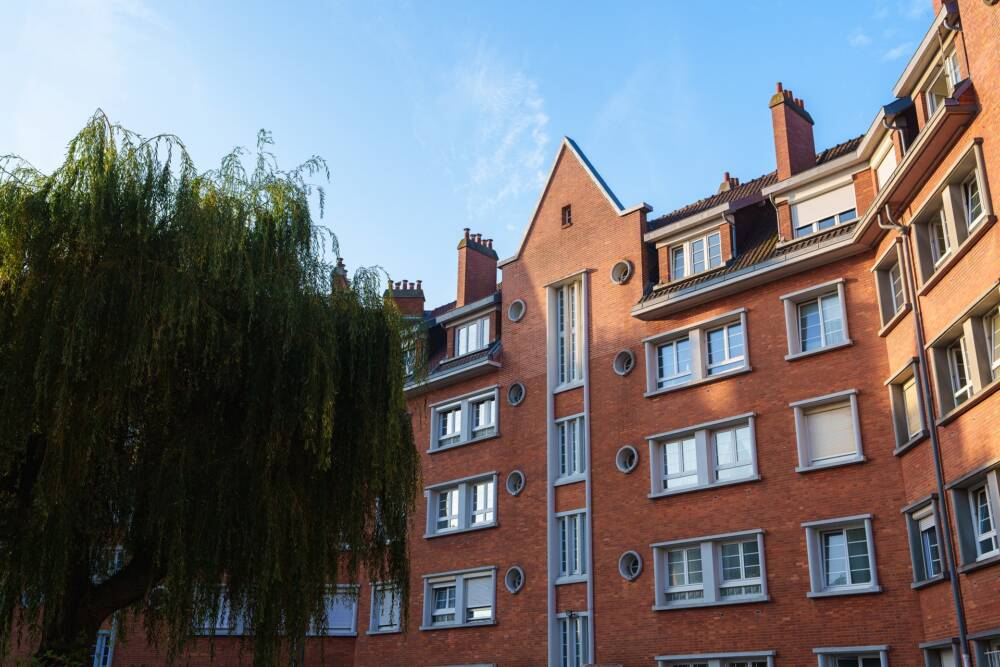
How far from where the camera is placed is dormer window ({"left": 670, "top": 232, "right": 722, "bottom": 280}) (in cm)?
2444

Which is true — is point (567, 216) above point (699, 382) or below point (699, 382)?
above

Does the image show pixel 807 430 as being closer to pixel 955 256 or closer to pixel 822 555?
pixel 822 555

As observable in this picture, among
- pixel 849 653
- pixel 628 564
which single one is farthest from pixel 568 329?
pixel 849 653

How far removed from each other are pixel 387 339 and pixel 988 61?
10689 millimetres

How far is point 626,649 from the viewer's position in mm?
22438

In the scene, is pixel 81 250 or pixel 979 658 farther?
pixel 979 658

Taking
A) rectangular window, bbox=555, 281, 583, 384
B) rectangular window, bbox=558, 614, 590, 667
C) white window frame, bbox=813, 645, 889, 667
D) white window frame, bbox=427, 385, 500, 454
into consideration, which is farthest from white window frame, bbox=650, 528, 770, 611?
white window frame, bbox=427, 385, 500, 454

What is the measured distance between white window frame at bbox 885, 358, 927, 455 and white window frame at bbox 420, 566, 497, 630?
37.3ft

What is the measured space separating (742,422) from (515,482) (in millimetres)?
7146

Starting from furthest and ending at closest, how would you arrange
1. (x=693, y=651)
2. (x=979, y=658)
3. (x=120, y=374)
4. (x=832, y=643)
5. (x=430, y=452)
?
(x=430, y=452) → (x=693, y=651) → (x=832, y=643) → (x=979, y=658) → (x=120, y=374)

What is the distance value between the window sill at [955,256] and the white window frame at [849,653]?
21.7 ft

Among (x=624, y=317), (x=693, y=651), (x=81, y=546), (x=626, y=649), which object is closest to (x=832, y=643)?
(x=693, y=651)

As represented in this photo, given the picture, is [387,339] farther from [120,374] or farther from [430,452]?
[430,452]

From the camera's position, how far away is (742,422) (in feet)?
72.8
